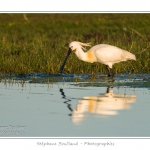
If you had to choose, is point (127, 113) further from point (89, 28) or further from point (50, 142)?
point (89, 28)

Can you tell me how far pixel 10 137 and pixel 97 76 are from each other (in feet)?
19.9

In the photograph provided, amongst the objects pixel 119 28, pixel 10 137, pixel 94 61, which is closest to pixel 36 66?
pixel 94 61

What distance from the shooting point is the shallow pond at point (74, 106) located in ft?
26.0

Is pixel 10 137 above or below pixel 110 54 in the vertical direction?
below

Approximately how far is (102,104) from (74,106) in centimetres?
44

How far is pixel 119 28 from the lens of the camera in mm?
24219

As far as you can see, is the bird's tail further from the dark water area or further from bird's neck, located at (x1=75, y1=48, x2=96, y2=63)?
bird's neck, located at (x1=75, y1=48, x2=96, y2=63)

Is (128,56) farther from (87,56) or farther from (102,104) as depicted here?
(102,104)

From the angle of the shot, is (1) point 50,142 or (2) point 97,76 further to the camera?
(2) point 97,76

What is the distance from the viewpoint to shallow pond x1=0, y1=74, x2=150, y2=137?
26.0 ft

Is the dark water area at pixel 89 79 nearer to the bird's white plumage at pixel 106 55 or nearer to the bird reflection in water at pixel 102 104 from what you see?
the bird's white plumage at pixel 106 55

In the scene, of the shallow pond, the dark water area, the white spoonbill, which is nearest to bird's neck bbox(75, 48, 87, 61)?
the white spoonbill

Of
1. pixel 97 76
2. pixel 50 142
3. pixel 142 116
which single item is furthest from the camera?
pixel 97 76

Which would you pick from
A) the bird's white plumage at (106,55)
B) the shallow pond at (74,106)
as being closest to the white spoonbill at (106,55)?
the bird's white plumage at (106,55)
